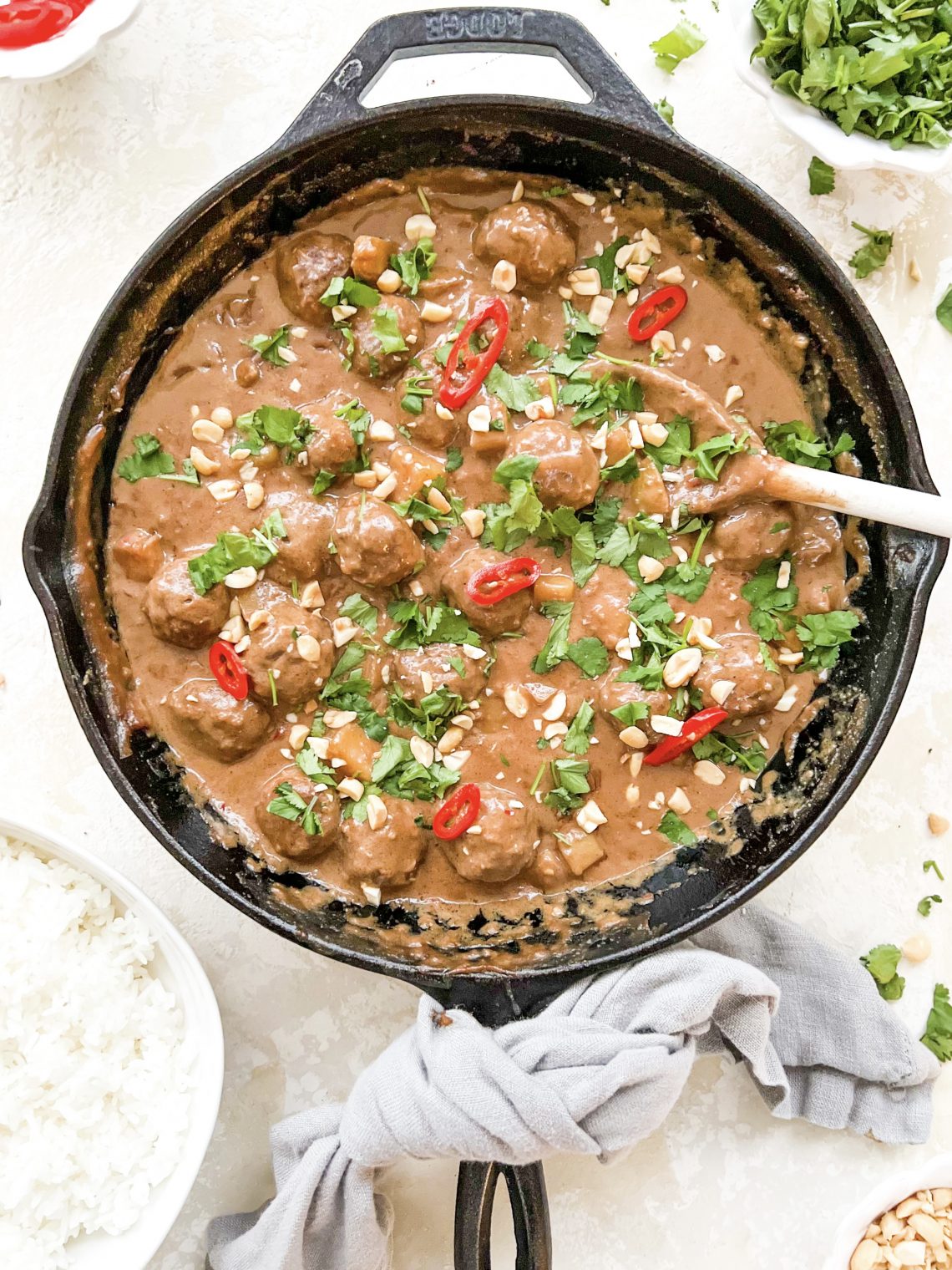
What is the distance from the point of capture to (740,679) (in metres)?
3.10

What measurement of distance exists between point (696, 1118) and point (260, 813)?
1.67m

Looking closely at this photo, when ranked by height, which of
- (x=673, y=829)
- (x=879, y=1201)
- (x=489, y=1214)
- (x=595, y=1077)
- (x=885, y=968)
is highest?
(x=673, y=829)

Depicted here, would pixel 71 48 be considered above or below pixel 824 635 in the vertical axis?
above

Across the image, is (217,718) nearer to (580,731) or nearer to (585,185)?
(580,731)

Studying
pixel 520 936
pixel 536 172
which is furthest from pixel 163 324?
pixel 520 936

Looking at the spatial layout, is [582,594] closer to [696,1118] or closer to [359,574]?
[359,574]

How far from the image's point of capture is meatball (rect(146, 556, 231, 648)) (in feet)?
9.97

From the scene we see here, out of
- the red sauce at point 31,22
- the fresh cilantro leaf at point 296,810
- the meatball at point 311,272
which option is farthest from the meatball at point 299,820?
the red sauce at point 31,22

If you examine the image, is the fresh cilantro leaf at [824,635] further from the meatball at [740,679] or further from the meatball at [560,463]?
the meatball at [560,463]

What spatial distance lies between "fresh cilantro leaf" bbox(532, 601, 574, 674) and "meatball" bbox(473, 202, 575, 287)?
0.91 m

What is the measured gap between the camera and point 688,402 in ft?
10.2

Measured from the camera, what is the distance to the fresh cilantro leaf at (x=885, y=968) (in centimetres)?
340

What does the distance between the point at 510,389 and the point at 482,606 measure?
625 millimetres

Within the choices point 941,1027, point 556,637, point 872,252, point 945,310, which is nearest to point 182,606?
point 556,637
